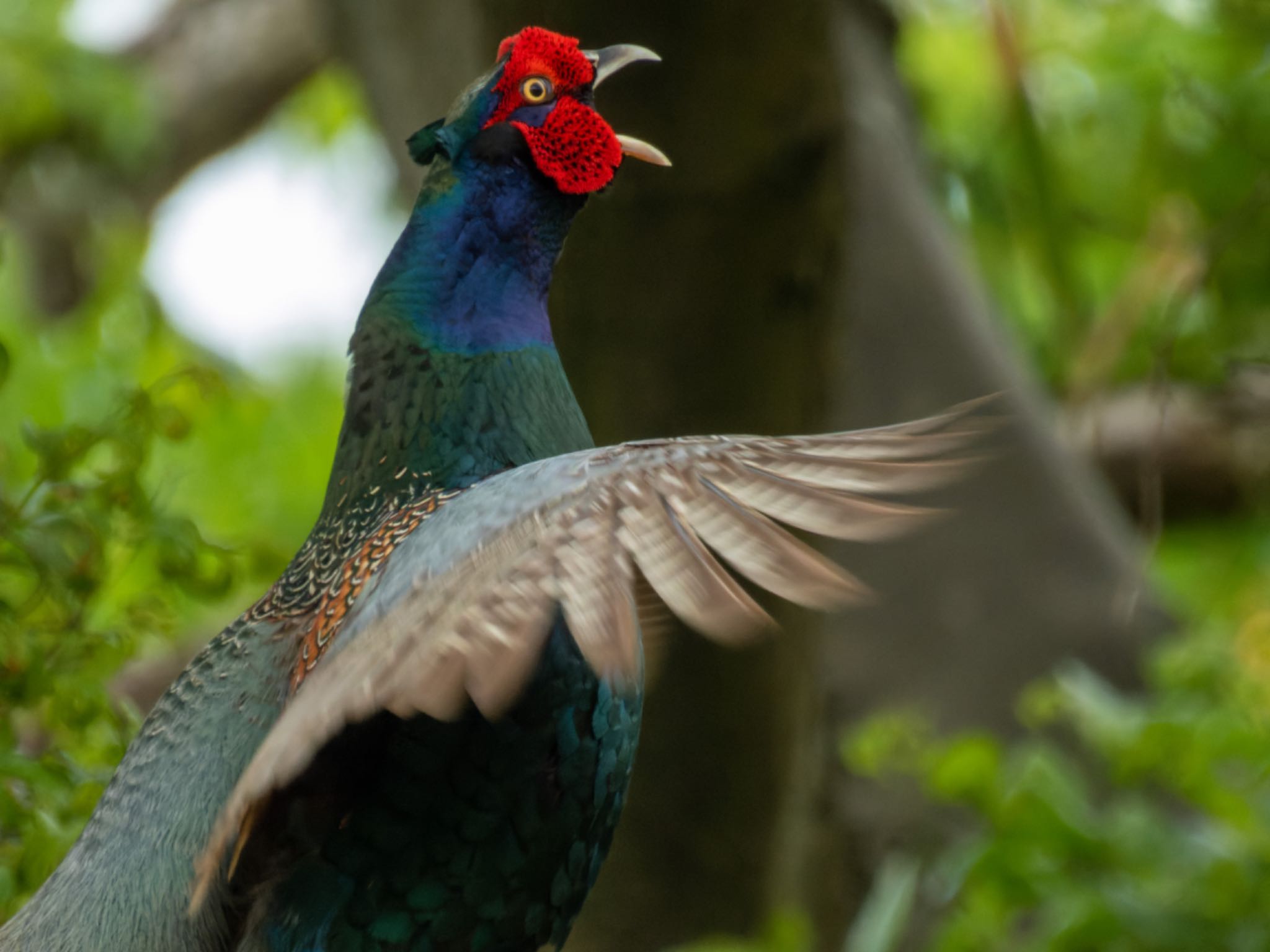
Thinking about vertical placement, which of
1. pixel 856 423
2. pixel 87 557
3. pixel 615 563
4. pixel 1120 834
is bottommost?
pixel 1120 834

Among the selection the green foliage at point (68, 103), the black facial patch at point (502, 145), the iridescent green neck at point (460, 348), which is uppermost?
the green foliage at point (68, 103)

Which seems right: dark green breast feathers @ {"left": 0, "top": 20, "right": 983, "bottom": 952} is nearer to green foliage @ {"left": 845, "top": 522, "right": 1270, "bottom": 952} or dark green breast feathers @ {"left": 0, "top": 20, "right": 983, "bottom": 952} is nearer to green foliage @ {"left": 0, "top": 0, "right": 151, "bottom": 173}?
green foliage @ {"left": 845, "top": 522, "right": 1270, "bottom": 952}

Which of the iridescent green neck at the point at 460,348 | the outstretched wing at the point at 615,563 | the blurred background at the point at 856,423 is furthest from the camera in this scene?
the blurred background at the point at 856,423

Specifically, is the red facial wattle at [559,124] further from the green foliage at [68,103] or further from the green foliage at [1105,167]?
the green foliage at [68,103]

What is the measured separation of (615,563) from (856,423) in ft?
6.45

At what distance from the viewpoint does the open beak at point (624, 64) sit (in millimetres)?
1334

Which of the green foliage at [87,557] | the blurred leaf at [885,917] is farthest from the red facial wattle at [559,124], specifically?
the blurred leaf at [885,917]

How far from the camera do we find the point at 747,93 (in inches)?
78.2

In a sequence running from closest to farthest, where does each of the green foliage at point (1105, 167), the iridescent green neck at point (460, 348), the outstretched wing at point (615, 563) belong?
the outstretched wing at point (615, 563)
the iridescent green neck at point (460, 348)
the green foliage at point (1105, 167)

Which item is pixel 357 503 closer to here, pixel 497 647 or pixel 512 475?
pixel 512 475

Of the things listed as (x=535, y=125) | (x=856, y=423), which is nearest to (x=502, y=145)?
(x=535, y=125)

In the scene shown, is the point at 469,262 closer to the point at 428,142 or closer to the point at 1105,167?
the point at 428,142

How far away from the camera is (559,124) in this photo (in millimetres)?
1296

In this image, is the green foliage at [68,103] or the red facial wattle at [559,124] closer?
the red facial wattle at [559,124]
